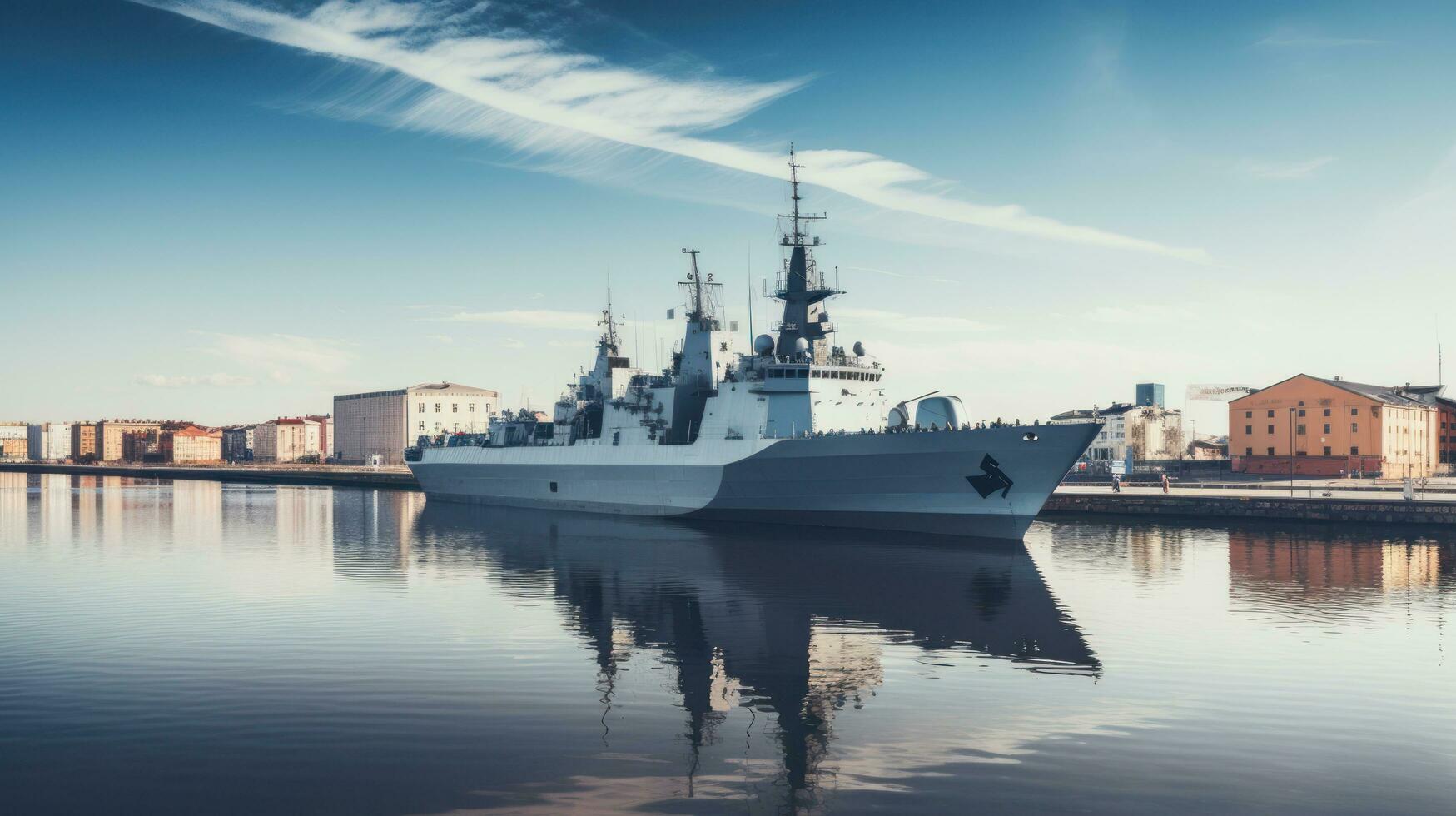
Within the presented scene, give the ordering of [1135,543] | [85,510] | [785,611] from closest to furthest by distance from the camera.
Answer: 1. [785,611]
2. [1135,543]
3. [85,510]

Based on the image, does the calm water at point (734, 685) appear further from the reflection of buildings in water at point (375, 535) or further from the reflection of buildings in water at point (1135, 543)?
the reflection of buildings in water at point (375, 535)

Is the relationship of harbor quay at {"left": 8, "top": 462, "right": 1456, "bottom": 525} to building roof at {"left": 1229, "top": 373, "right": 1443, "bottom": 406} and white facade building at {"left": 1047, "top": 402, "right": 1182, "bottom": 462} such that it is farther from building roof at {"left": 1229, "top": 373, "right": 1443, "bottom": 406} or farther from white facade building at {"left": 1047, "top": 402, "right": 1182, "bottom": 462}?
white facade building at {"left": 1047, "top": 402, "right": 1182, "bottom": 462}

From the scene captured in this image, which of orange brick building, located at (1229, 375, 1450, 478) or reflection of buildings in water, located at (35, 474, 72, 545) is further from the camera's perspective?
orange brick building, located at (1229, 375, 1450, 478)

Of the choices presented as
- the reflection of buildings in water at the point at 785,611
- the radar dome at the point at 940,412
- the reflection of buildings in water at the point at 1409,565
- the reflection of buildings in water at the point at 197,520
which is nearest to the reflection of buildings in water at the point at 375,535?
the reflection of buildings in water at the point at 785,611

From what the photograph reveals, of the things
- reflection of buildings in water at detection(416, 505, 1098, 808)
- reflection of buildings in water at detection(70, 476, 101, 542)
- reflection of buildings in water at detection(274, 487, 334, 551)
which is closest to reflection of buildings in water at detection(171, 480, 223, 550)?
reflection of buildings in water at detection(274, 487, 334, 551)

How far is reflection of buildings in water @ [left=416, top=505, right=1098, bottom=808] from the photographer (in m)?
12.6

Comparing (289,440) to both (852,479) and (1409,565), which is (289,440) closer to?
(852,479)

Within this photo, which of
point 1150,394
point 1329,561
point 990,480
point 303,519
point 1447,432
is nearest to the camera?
point 1329,561

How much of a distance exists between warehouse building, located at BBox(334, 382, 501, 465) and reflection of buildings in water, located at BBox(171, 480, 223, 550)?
8539 centimetres

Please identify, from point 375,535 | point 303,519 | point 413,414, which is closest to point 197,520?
point 303,519

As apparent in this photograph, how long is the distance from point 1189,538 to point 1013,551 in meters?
8.93

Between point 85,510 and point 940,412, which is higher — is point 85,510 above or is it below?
below

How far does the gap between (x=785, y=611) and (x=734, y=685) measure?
5890 millimetres

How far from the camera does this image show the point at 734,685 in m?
13.4
